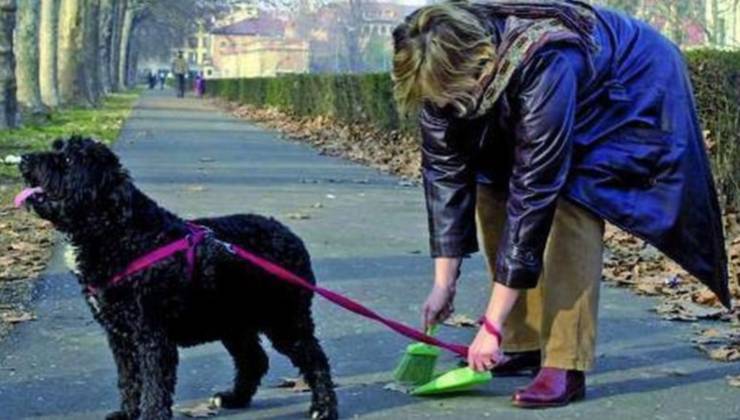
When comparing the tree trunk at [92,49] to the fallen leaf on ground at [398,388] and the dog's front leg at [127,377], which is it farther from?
the dog's front leg at [127,377]

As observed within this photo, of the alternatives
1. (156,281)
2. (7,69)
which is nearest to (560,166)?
(156,281)

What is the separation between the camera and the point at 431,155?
5.34 m

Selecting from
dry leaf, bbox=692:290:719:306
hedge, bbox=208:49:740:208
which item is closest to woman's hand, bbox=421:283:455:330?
dry leaf, bbox=692:290:719:306

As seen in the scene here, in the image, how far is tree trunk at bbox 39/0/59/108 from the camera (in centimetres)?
4038

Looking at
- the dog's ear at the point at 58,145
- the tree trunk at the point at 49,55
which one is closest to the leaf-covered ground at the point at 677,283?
the dog's ear at the point at 58,145

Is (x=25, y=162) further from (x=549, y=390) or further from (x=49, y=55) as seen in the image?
(x=49, y=55)

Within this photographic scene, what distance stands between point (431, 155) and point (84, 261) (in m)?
1.45

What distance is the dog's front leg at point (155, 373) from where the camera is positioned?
4.87 metres

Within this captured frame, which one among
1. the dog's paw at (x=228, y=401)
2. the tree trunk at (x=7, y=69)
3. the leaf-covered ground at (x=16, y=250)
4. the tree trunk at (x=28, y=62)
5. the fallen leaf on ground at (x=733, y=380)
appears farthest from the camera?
the tree trunk at (x=28, y=62)

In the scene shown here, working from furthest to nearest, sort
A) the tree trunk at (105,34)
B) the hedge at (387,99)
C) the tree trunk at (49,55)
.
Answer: the tree trunk at (105,34) → the tree trunk at (49,55) → the hedge at (387,99)

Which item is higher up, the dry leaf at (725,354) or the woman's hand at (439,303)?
the woman's hand at (439,303)

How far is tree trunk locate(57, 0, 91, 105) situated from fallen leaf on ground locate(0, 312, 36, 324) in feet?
124

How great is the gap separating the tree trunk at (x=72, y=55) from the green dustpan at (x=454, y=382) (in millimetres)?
40168

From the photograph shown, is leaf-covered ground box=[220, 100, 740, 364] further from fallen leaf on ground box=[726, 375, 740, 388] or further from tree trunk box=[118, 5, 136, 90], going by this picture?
tree trunk box=[118, 5, 136, 90]
